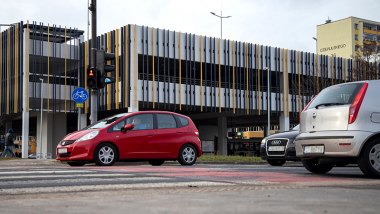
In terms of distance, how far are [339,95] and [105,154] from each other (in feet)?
20.4

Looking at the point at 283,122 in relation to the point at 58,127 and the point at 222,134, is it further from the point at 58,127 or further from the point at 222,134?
the point at 58,127

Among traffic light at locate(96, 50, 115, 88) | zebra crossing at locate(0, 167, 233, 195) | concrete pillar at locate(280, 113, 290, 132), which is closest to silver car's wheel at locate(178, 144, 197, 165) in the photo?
traffic light at locate(96, 50, 115, 88)

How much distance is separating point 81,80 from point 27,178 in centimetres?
3369

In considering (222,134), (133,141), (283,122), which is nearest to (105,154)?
(133,141)

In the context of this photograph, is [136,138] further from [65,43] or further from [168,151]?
[65,43]

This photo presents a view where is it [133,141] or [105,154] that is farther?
[133,141]

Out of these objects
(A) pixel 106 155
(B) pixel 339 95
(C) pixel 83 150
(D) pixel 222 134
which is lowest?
(D) pixel 222 134

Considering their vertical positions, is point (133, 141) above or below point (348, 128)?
below

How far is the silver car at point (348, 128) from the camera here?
8.24 m

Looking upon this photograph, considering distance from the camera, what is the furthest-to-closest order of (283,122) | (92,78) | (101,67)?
(283,122) < (101,67) < (92,78)

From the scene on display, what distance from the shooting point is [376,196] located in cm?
545

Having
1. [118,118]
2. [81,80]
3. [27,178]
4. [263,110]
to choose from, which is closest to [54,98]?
[81,80]

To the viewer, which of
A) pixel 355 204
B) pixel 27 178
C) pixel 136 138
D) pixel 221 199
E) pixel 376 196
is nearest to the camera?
pixel 355 204

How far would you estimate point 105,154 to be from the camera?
1241cm
